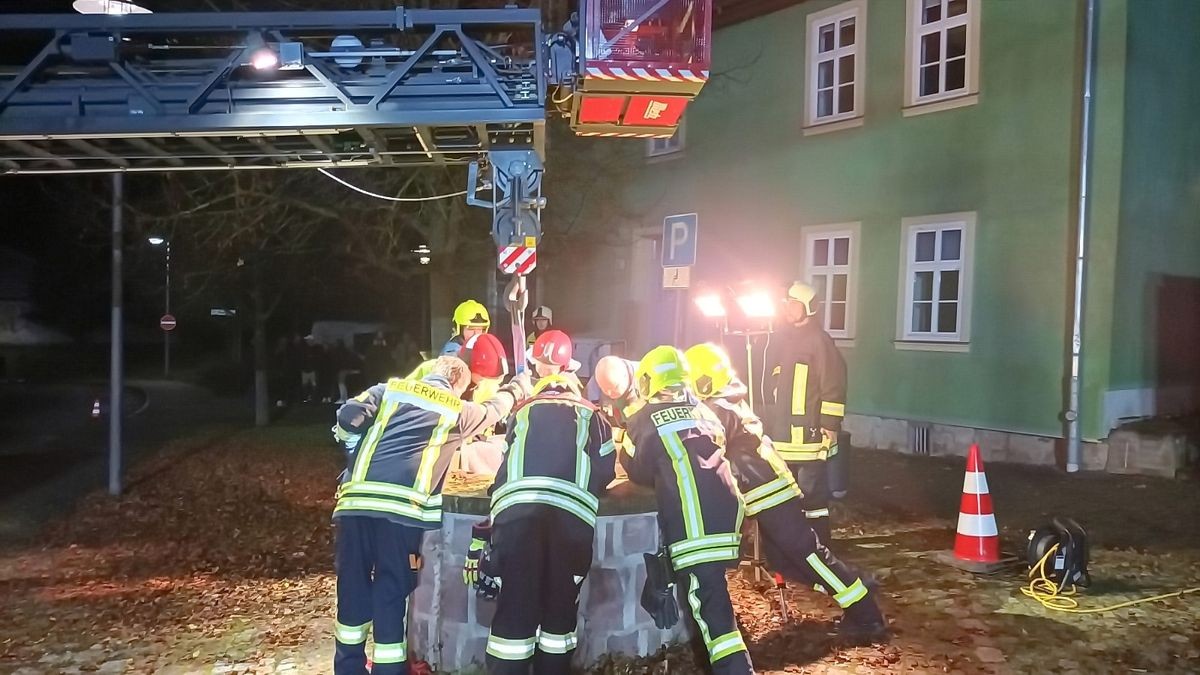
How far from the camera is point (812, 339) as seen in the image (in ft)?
22.1

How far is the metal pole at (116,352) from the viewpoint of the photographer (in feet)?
30.6

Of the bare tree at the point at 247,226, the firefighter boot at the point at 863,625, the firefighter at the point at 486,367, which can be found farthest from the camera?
the bare tree at the point at 247,226

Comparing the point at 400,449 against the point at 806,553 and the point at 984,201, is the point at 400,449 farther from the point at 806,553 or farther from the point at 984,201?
the point at 984,201

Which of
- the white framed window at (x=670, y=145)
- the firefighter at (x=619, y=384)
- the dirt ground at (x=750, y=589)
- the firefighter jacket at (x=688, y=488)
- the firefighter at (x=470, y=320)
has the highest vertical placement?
the white framed window at (x=670, y=145)

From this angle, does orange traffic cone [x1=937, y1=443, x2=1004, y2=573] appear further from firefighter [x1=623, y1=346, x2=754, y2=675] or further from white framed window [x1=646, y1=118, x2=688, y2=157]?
white framed window [x1=646, y1=118, x2=688, y2=157]

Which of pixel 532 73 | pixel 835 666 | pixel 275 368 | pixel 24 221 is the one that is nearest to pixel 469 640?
pixel 835 666

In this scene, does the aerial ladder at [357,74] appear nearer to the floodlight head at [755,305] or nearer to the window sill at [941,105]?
the floodlight head at [755,305]

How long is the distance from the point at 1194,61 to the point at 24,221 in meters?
41.0

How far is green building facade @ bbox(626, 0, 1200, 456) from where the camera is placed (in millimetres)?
10820

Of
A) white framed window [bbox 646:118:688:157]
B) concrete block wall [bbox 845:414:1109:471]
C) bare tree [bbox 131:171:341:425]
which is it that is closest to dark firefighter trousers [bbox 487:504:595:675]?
concrete block wall [bbox 845:414:1109:471]

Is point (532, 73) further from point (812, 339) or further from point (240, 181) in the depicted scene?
point (240, 181)

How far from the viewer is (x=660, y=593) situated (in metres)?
4.50

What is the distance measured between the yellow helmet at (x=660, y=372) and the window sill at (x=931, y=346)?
8.46 m

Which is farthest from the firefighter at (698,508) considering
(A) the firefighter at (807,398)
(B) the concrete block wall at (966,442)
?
(B) the concrete block wall at (966,442)
